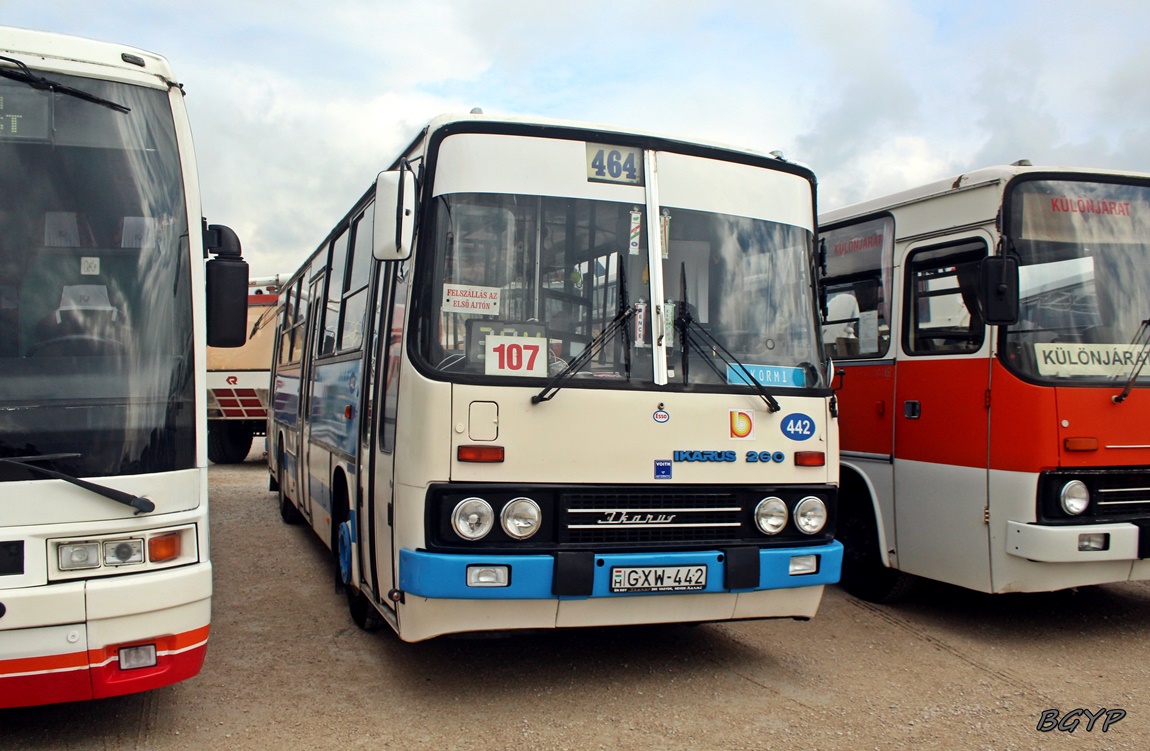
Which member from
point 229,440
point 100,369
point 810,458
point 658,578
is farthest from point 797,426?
point 229,440

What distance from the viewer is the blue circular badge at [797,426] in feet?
17.1

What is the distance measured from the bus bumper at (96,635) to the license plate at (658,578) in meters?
1.85

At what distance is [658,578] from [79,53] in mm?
3452

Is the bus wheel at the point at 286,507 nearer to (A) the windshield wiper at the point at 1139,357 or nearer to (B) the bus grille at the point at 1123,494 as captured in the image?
(B) the bus grille at the point at 1123,494

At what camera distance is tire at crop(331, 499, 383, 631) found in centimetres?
616

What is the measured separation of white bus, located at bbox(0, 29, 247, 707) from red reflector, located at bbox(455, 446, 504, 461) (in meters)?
1.10

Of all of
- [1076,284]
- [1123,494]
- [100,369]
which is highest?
[1076,284]

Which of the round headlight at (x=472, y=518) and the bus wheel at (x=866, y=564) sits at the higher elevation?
the round headlight at (x=472, y=518)

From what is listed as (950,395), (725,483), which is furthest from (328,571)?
(950,395)

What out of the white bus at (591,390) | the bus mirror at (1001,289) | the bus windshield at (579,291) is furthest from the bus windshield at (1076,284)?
the bus windshield at (579,291)

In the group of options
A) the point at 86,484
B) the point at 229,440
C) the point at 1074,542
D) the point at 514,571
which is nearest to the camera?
the point at 86,484

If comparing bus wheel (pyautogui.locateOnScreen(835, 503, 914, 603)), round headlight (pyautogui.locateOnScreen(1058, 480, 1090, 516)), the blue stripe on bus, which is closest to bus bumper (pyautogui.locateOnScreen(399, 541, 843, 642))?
the blue stripe on bus

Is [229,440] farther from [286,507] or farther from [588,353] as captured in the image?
[588,353]

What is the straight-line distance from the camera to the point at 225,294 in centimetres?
444
